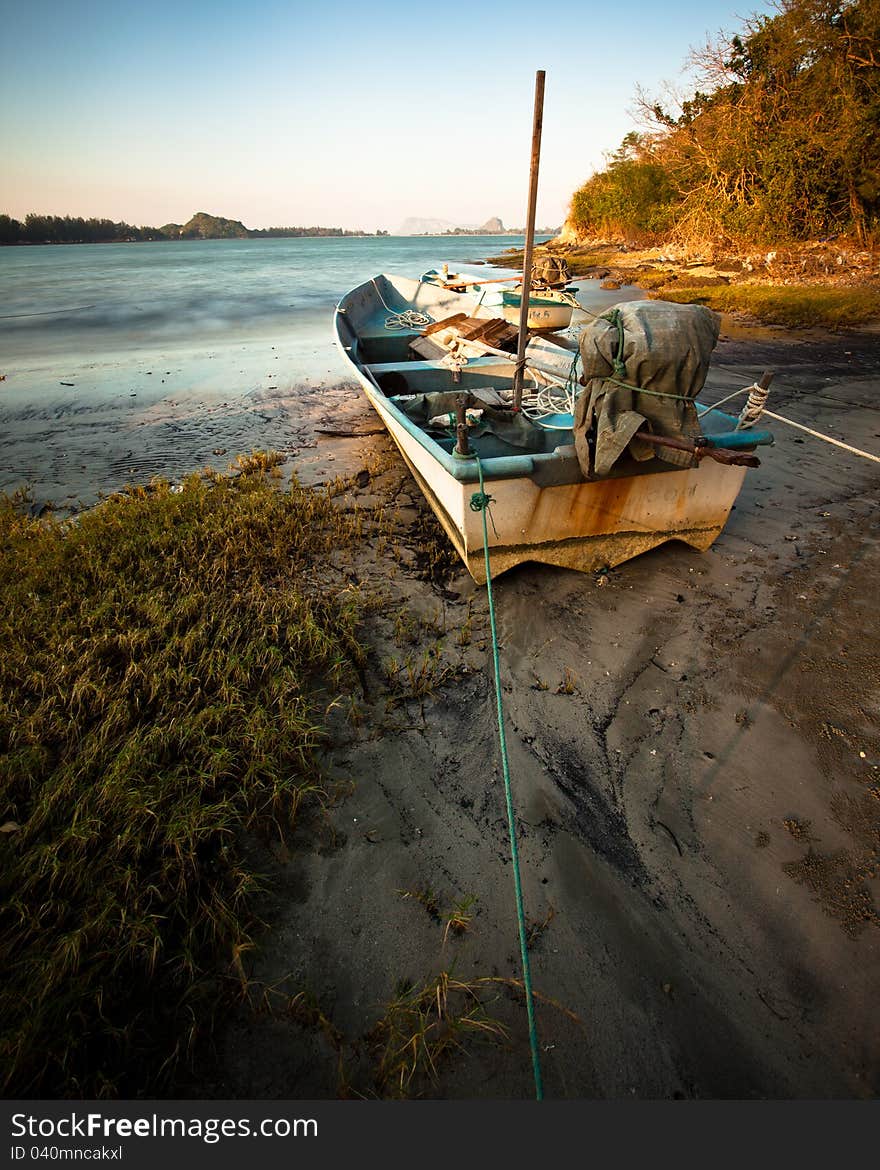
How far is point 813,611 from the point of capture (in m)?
4.18

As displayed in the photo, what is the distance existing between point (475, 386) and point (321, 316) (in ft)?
55.7

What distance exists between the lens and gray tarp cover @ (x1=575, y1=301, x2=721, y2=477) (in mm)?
3381

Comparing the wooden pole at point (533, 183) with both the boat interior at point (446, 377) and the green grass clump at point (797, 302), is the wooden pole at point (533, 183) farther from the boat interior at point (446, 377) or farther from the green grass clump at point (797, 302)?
the green grass clump at point (797, 302)

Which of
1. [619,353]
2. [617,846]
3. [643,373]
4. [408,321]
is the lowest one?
[617,846]

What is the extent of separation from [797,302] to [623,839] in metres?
17.9

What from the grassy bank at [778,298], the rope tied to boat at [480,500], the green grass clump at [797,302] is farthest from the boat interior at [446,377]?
the green grass clump at [797,302]

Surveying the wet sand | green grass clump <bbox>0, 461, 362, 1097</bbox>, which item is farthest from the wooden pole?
green grass clump <bbox>0, 461, 362, 1097</bbox>

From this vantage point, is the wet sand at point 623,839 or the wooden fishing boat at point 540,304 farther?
the wooden fishing boat at point 540,304

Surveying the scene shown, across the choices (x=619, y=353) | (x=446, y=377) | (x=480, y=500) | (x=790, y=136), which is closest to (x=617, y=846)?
(x=480, y=500)

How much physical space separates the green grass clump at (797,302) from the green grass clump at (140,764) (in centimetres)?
1239

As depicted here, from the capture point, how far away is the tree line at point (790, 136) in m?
17.6

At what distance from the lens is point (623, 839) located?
269cm

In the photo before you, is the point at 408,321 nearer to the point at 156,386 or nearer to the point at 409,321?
the point at 409,321

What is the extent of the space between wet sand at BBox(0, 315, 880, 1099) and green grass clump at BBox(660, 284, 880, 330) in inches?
428
